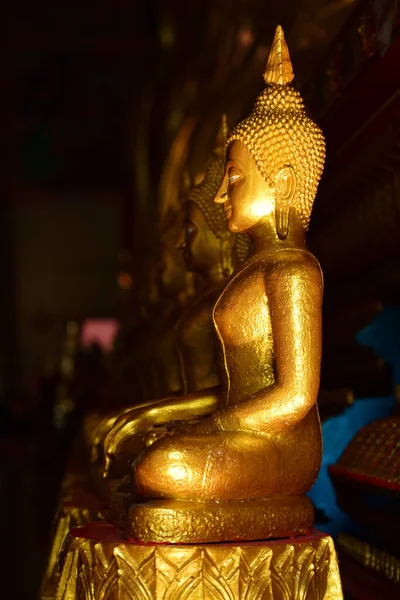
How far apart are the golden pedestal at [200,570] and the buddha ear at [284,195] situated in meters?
0.50

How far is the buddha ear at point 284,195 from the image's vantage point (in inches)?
62.9

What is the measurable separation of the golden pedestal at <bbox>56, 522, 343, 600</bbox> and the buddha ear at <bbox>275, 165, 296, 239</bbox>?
50 centimetres

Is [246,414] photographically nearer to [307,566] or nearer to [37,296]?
[307,566]

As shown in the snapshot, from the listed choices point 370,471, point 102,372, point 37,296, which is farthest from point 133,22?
point 370,471

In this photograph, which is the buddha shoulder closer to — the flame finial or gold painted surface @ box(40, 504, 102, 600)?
the flame finial

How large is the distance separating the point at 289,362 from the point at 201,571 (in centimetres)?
33

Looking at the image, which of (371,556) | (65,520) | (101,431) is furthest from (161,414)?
(371,556)

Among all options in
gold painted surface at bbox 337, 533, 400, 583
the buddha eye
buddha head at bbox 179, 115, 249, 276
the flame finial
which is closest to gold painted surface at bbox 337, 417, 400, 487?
gold painted surface at bbox 337, 533, 400, 583

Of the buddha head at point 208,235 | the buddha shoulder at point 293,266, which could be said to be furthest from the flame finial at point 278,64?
the buddha head at point 208,235

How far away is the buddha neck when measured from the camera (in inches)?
62.7

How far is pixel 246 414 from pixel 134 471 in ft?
0.62

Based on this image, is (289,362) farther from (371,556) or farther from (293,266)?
(371,556)

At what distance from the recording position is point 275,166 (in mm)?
1604

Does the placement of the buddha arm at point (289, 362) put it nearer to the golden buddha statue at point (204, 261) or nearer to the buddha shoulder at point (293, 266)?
the buddha shoulder at point (293, 266)
